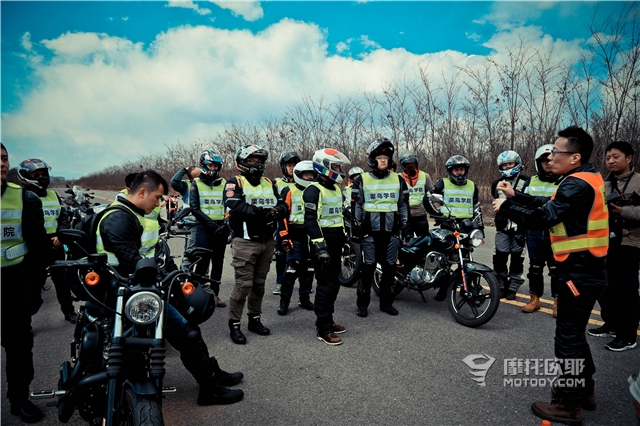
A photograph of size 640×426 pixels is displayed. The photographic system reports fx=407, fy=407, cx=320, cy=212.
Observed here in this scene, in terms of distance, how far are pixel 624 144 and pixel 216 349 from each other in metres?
4.68

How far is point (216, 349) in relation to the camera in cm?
432

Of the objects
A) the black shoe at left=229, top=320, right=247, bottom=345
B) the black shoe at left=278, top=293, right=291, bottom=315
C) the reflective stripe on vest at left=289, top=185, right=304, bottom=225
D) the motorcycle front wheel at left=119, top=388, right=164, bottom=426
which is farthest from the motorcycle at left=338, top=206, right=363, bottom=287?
the motorcycle front wheel at left=119, top=388, right=164, bottom=426

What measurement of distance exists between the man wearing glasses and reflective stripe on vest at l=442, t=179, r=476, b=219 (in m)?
2.76

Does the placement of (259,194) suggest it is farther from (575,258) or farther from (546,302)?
(546,302)

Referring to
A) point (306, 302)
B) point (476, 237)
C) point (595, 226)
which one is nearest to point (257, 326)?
point (306, 302)

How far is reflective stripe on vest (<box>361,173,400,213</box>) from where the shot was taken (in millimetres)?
5180

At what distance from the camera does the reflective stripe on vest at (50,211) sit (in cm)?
542

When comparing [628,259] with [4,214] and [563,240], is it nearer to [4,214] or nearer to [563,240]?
[563,240]

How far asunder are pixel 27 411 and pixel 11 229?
140cm

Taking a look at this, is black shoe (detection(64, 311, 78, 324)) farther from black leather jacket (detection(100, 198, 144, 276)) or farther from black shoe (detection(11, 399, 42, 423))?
black leather jacket (detection(100, 198, 144, 276))

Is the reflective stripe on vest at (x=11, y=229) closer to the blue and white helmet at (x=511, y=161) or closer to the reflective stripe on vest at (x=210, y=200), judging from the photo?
the reflective stripe on vest at (x=210, y=200)

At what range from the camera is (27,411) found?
3.09 meters

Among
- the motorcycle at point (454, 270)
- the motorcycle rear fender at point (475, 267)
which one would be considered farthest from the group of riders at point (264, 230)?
the motorcycle rear fender at point (475, 267)

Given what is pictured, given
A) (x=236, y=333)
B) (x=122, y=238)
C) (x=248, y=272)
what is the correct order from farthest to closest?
(x=248, y=272)
(x=236, y=333)
(x=122, y=238)
